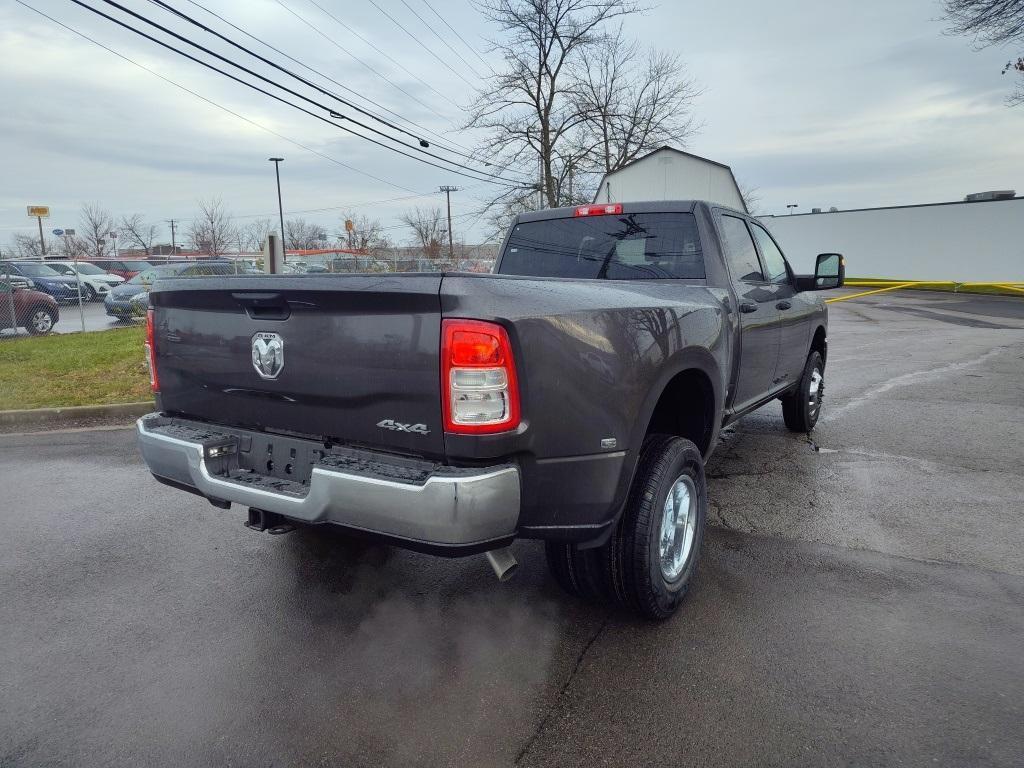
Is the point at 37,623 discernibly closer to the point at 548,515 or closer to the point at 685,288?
the point at 548,515

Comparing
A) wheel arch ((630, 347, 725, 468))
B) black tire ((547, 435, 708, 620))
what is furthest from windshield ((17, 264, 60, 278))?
black tire ((547, 435, 708, 620))

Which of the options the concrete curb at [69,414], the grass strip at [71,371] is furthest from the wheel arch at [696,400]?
the grass strip at [71,371]

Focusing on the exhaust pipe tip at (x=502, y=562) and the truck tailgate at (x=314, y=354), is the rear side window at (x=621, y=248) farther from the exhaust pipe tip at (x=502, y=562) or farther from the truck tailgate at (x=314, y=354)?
the exhaust pipe tip at (x=502, y=562)

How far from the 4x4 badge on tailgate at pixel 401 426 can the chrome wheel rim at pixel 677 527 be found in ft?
3.97

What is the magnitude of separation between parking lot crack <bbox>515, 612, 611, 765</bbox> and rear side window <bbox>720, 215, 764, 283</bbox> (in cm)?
230

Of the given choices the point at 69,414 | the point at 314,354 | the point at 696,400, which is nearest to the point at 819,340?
the point at 696,400

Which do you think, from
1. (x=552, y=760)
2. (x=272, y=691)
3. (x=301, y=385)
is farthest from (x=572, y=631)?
(x=301, y=385)

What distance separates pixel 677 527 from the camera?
10.4 ft

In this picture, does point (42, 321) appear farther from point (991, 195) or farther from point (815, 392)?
point (991, 195)

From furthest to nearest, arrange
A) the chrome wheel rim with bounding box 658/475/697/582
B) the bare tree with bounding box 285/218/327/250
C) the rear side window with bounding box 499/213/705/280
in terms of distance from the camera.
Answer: the bare tree with bounding box 285/218/327/250, the rear side window with bounding box 499/213/705/280, the chrome wheel rim with bounding box 658/475/697/582

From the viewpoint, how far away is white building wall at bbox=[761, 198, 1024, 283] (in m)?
29.4

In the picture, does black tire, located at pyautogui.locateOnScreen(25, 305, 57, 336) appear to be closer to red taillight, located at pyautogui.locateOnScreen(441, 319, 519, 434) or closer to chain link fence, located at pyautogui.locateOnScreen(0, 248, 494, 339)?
chain link fence, located at pyautogui.locateOnScreen(0, 248, 494, 339)

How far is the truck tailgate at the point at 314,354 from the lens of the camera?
7.49ft

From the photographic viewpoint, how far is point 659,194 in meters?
20.2
